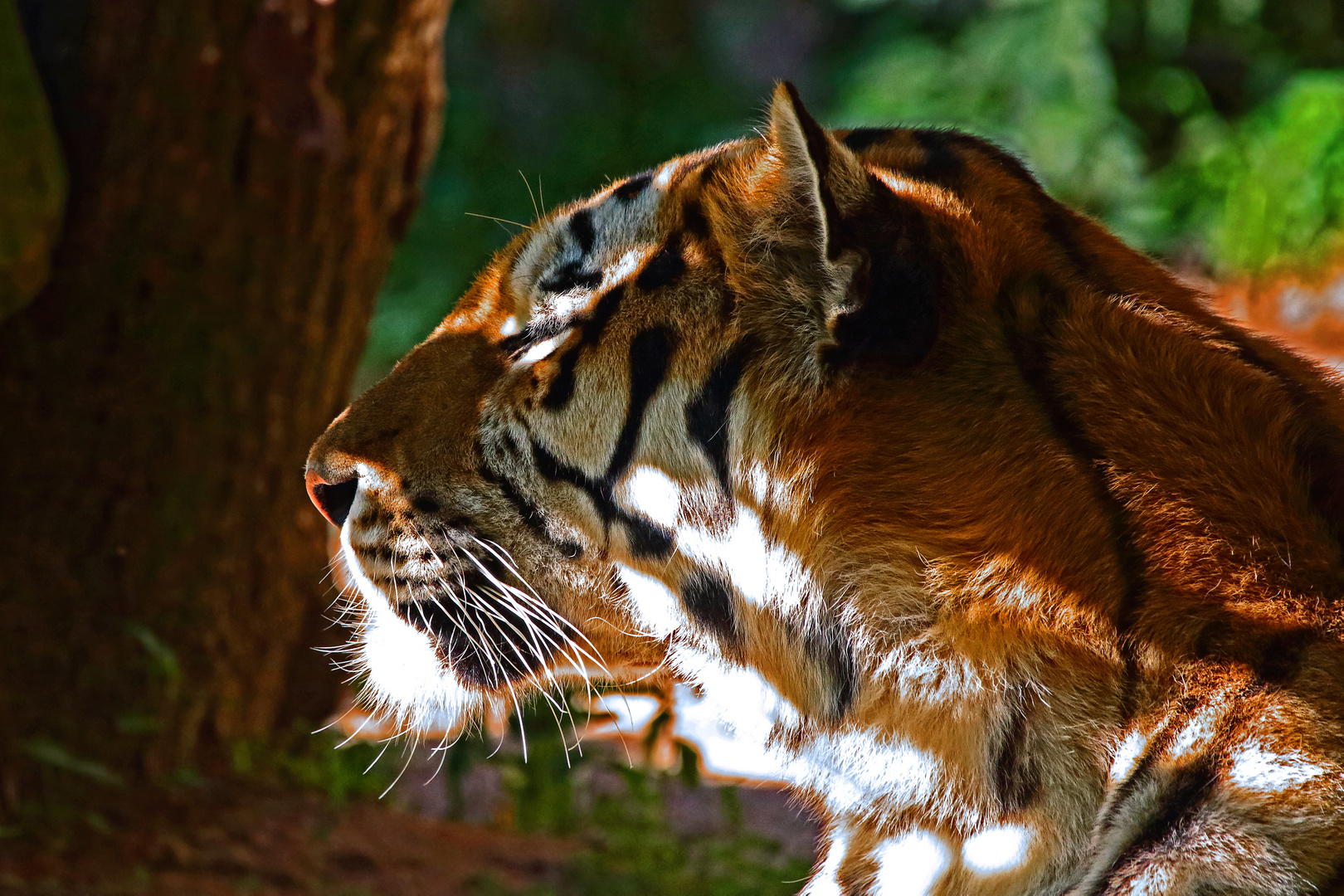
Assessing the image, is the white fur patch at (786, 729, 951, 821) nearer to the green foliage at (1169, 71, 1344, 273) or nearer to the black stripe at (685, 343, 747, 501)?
the black stripe at (685, 343, 747, 501)

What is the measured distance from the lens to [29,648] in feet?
8.06

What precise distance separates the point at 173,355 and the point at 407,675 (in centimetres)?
118

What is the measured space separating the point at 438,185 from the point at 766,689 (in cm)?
546

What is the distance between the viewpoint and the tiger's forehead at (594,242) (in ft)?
5.16

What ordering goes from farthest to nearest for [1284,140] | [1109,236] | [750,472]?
1. [1284,140]
2. [1109,236]
3. [750,472]

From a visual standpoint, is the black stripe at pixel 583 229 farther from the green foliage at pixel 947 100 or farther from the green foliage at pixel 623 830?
the green foliage at pixel 947 100

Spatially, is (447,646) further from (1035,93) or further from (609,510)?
(1035,93)

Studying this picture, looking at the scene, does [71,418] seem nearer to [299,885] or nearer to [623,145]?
[299,885]

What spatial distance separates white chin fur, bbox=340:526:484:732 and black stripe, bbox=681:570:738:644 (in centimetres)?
44

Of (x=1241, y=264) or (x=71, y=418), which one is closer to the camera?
(x=71, y=418)

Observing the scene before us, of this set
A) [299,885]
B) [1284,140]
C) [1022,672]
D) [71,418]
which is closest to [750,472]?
[1022,672]

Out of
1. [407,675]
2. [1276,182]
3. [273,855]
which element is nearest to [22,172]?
[407,675]

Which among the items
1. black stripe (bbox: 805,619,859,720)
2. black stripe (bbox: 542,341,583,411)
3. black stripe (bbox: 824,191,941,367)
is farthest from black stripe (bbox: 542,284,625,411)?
black stripe (bbox: 805,619,859,720)

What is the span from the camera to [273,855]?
2.41m
